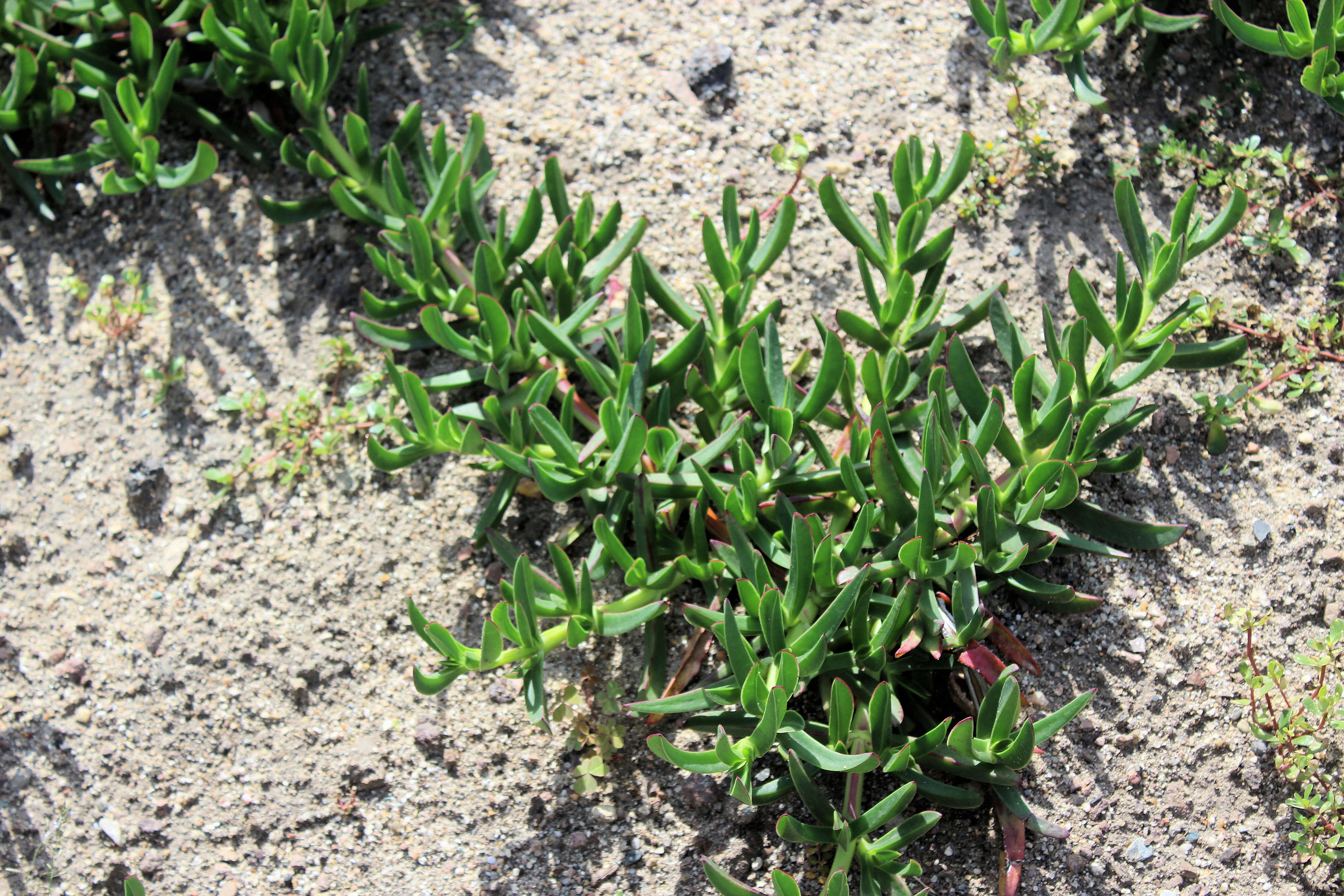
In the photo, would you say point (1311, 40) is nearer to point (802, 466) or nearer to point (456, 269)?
point (802, 466)

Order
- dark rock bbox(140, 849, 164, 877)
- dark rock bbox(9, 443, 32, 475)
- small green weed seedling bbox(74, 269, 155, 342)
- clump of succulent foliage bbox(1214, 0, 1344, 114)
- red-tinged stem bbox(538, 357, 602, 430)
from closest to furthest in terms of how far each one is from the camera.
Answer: clump of succulent foliage bbox(1214, 0, 1344, 114)
dark rock bbox(140, 849, 164, 877)
red-tinged stem bbox(538, 357, 602, 430)
dark rock bbox(9, 443, 32, 475)
small green weed seedling bbox(74, 269, 155, 342)

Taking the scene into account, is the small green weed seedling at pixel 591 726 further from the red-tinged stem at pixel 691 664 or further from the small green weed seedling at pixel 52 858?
the small green weed seedling at pixel 52 858

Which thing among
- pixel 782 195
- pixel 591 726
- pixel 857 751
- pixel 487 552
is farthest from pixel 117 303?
pixel 857 751

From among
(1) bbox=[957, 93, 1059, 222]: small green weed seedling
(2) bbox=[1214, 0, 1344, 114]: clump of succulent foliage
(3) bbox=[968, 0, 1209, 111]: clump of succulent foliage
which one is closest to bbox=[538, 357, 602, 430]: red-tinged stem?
(1) bbox=[957, 93, 1059, 222]: small green weed seedling

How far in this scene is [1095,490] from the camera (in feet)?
7.66

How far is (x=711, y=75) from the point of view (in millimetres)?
2859

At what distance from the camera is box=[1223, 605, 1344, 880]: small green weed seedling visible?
2.04 metres

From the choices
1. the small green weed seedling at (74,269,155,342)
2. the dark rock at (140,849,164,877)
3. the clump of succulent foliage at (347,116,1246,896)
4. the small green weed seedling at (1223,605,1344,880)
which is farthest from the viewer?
the small green weed seedling at (74,269,155,342)

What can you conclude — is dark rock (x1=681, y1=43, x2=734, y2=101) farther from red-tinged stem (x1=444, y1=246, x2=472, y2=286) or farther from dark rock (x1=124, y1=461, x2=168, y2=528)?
dark rock (x1=124, y1=461, x2=168, y2=528)

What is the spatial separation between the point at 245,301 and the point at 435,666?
1.20 meters

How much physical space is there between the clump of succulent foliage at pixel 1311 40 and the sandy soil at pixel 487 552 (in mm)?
407

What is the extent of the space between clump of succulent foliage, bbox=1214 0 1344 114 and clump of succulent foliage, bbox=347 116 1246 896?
392mm

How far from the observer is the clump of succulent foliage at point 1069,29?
7.72 ft

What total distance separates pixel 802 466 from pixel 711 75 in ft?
4.31
